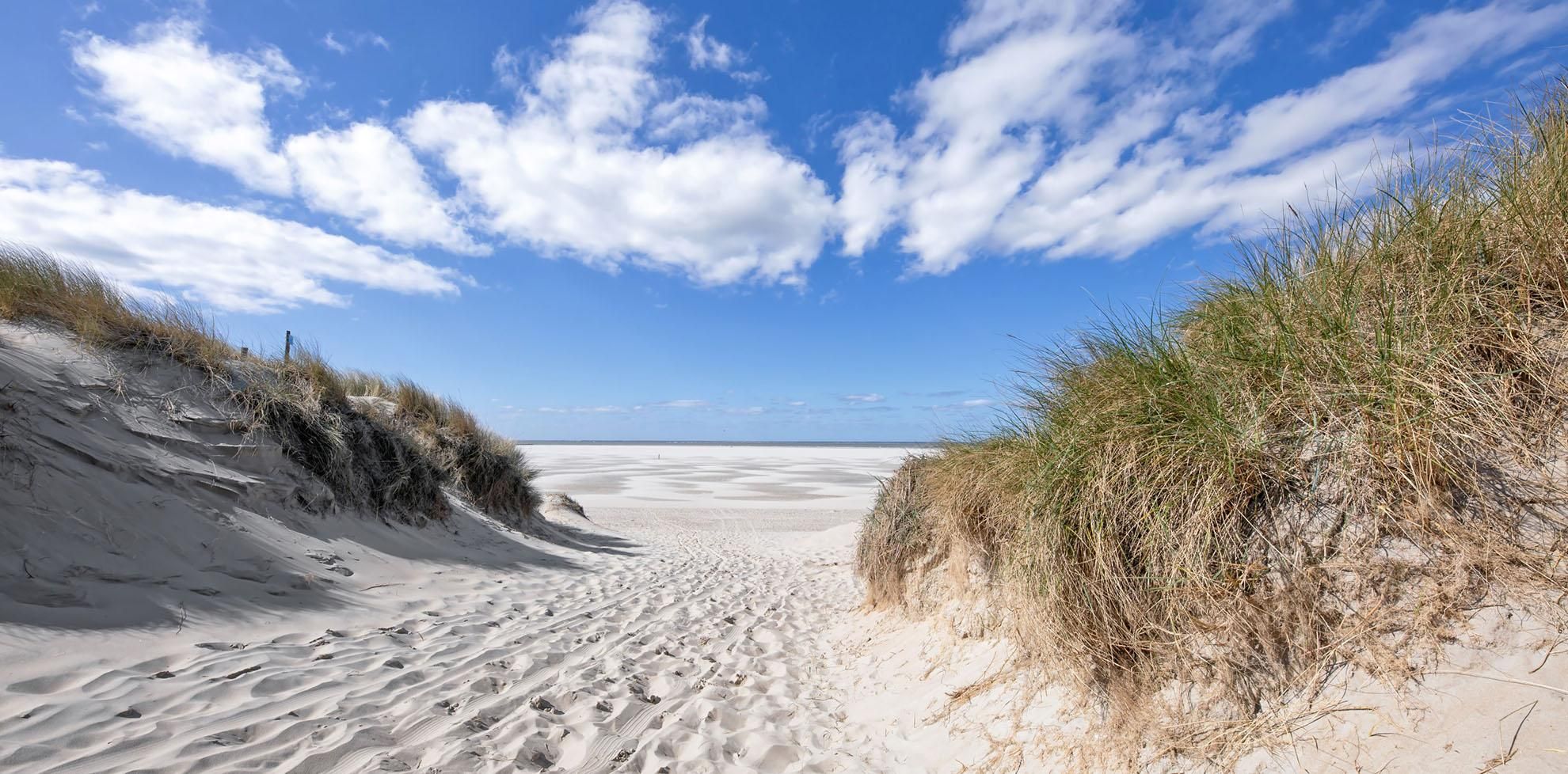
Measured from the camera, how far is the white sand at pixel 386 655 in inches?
99.7

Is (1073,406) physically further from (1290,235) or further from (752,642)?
(752,642)

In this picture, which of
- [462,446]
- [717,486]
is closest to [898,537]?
[462,446]

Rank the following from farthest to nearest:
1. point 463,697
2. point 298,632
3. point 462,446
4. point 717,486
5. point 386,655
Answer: point 717,486
point 462,446
point 298,632
point 386,655
point 463,697

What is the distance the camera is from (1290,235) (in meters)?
3.44

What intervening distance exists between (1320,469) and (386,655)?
5393 millimetres

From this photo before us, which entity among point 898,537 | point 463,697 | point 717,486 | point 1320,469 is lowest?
point 717,486

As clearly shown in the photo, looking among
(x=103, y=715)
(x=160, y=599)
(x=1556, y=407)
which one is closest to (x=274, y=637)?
(x=160, y=599)

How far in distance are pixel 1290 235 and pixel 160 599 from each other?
7.58 m

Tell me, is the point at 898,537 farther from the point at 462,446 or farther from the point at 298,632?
the point at 462,446

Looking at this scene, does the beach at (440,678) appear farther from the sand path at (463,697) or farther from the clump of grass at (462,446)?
the clump of grass at (462,446)

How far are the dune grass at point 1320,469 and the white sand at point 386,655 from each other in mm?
288

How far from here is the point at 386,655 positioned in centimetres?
421

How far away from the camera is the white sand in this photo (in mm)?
2531

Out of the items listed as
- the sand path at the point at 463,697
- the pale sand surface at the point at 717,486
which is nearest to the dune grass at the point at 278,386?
the sand path at the point at 463,697
